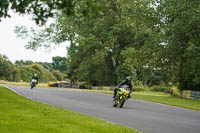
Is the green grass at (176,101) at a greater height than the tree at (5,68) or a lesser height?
lesser

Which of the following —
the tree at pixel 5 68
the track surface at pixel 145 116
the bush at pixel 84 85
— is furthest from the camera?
the tree at pixel 5 68

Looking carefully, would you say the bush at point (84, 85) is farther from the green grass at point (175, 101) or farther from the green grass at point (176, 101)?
the green grass at point (176, 101)

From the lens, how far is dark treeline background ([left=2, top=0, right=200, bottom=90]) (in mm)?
37094

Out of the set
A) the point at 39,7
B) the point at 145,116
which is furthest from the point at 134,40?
the point at 39,7

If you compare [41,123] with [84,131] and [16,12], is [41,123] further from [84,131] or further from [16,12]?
[16,12]

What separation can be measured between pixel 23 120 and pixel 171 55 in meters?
29.6

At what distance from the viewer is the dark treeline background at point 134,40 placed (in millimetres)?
37094

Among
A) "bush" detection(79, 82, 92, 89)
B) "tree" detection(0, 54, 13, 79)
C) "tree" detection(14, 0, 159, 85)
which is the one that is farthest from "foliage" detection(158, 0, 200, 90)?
"tree" detection(0, 54, 13, 79)

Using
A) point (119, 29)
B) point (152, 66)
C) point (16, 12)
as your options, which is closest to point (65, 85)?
point (119, 29)

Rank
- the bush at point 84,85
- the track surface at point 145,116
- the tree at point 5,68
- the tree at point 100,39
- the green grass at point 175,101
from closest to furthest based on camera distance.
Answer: the track surface at point 145,116 → the green grass at point 175,101 → the tree at point 100,39 → the bush at point 84,85 → the tree at point 5,68

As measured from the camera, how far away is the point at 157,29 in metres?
41.4

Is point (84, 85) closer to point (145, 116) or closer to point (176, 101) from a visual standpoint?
point (176, 101)

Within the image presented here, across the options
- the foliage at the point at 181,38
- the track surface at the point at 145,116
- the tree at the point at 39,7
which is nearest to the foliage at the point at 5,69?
the foliage at the point at 181,38

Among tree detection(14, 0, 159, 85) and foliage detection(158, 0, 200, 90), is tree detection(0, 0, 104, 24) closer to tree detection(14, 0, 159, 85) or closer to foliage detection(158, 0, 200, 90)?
foliage detection(158, 0, 200, 90)
